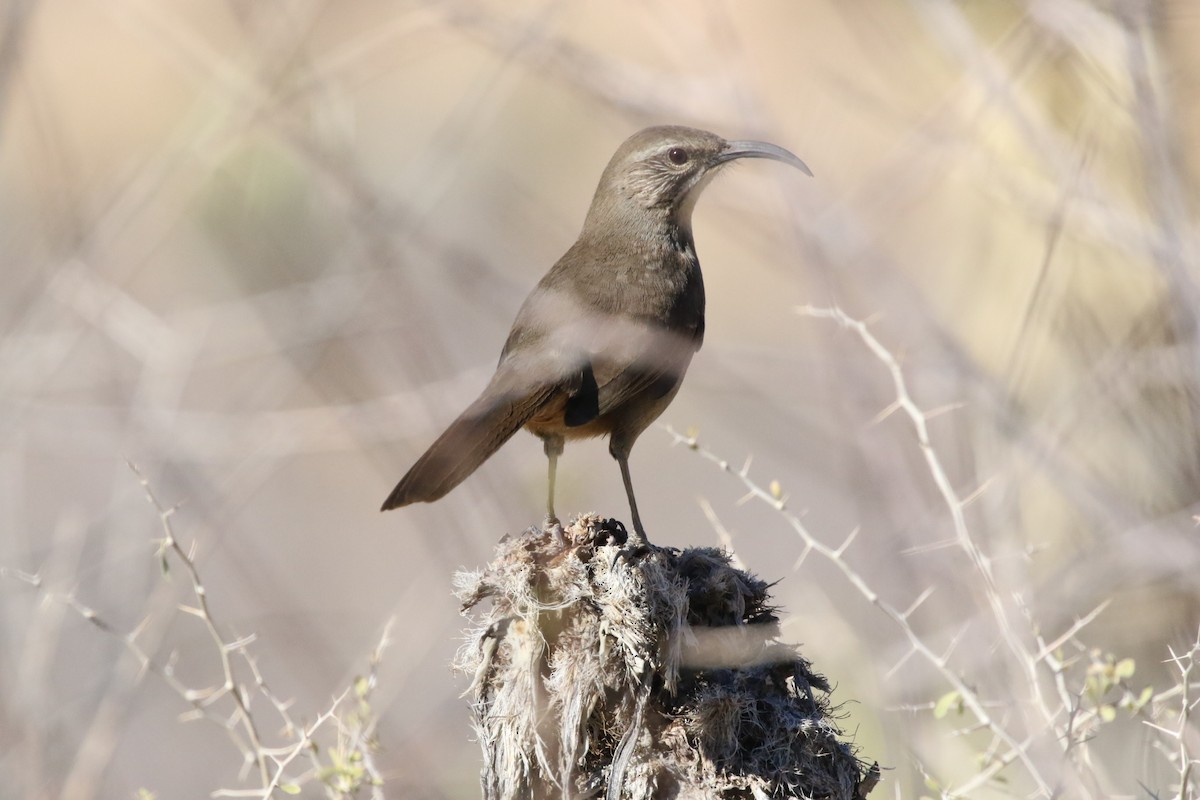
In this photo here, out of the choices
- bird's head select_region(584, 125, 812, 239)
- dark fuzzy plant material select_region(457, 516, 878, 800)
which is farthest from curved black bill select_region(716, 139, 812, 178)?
dark fuzzy plant material select_region(457, 516, 878, 800)

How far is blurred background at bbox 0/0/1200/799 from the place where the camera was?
414 centimetres

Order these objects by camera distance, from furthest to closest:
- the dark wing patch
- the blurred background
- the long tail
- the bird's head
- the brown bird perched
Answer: the bird's head → the blurred background → the dark wing patch → the brown bird perched → the long tail

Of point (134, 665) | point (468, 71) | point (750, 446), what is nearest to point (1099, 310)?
point (134, 665)

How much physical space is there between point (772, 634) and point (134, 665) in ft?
9.89

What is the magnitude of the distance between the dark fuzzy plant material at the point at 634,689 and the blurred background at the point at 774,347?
12.4 inches

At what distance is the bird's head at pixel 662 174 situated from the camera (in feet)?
15.8

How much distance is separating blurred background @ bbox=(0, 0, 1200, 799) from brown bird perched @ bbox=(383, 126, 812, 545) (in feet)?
0.63

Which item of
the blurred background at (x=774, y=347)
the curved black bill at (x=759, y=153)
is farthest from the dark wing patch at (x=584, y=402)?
the curved black bill at (x=759, y=153)

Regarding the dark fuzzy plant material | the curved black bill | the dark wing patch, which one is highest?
the curved black bill

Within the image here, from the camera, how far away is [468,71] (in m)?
12.1

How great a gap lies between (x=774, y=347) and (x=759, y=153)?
1446mm

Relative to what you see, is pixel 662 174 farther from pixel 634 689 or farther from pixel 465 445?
pixel 634 689

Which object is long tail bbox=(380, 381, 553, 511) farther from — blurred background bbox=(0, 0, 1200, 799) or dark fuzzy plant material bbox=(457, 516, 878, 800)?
blurred background bbox=(0, 0, 1200, 799)

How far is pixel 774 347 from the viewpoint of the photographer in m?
6.01
